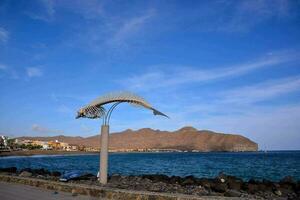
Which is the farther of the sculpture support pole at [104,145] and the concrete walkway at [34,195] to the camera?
the sculpture support pole at [104,145]

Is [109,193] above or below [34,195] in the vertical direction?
above

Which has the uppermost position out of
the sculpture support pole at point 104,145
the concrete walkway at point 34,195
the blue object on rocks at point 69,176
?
the sculpture support pole at point 104,145

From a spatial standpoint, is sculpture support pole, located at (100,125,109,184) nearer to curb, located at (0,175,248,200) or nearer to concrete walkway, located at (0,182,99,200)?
curb, located at (0,175,248,200)

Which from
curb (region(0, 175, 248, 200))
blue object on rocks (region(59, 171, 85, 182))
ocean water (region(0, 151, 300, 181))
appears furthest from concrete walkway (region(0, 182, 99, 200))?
ocean water (region(0, 151, 300, 181))

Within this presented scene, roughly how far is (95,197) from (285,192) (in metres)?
10.5

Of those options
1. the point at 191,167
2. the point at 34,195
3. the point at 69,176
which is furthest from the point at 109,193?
the point at 191,167

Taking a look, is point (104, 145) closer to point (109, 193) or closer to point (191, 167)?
point (109, 193)

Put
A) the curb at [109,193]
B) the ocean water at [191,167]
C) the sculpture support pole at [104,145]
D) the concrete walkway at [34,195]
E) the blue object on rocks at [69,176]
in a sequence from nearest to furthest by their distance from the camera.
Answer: the curb at [109,193]
the concrete walkway at [34,195]
the sculpture support pole at [104,145]
the blue object on rocks at [69,176]
the ocean water at [191,167]

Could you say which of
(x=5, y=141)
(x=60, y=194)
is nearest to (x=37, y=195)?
(x=60, y=194)

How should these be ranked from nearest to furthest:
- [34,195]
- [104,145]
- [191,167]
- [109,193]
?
1. [109,193]
2. [34,195]
3. [104,145]
4. [191,167]

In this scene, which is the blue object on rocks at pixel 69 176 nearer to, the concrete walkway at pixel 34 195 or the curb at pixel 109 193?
the curb at pixel 109 193

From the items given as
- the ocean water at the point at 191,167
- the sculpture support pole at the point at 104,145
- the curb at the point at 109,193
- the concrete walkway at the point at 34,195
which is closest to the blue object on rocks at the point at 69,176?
the curb at the point at 109,193

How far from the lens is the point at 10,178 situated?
1781 centimetres

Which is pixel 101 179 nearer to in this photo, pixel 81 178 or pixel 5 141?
pixel 81 178
